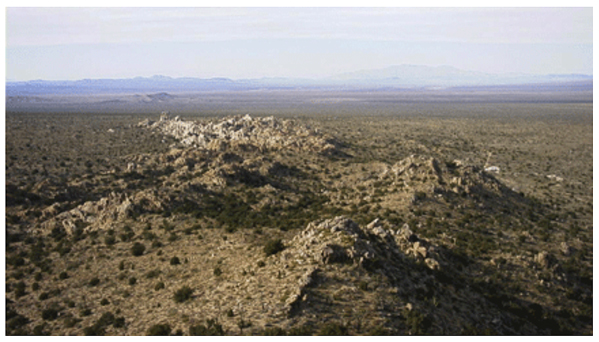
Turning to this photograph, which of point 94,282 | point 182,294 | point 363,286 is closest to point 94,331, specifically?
point 182,294

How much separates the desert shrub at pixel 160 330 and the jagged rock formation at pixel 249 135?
138 ft

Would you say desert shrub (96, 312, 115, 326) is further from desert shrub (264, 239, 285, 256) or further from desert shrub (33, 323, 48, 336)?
desert shrub (264, 239, 285, 256)

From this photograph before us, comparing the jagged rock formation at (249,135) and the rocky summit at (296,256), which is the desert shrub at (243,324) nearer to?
the rocky summit at (296,256)

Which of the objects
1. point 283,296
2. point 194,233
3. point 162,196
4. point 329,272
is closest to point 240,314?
point 283,296

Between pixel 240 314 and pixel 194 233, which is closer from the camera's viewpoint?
pixel 240 314

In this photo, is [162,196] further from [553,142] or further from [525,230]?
[553,142]

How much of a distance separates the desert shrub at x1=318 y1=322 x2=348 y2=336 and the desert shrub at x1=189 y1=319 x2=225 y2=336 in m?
3.43

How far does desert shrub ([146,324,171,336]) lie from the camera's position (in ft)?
59.8

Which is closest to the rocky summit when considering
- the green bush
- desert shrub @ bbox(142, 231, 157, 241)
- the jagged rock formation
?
desert shrub @ bbox(142, 231, 157, 241)

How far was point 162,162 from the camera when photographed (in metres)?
58.4

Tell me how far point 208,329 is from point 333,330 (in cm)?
439

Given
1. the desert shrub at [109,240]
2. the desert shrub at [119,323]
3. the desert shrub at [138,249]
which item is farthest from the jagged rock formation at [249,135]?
the desert shrub at [119,323]

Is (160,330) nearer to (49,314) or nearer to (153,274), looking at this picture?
(49,314)

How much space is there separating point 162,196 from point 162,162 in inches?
908
